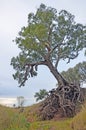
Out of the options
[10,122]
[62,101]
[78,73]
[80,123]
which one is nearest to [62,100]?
[62,101]

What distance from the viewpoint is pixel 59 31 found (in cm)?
2747

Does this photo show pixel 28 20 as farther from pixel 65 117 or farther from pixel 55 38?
pixel 65 117

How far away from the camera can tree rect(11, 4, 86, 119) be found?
2550 centimetres

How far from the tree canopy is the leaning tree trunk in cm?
120

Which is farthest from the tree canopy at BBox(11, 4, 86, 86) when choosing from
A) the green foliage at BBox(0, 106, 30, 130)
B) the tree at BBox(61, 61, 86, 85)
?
the tree at BBox(61, 61, 86, 85)

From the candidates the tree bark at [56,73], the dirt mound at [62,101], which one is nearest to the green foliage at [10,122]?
the dirt mound at [62,101]

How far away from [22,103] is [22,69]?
708 cm

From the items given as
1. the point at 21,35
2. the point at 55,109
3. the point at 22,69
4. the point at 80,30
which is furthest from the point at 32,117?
the point at 80,30

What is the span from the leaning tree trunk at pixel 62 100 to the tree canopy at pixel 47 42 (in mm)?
1202

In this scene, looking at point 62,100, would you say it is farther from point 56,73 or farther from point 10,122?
point 10,122

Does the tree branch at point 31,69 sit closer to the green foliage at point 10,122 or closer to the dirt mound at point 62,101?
the dirt mound at point 62,101

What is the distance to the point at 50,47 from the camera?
88.3 feet

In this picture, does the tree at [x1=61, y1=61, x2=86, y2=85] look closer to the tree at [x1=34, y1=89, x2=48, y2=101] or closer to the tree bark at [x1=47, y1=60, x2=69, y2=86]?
the tree at [x1=34, y1=89, x2=48, y2=101]

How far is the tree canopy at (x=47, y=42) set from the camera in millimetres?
26312
